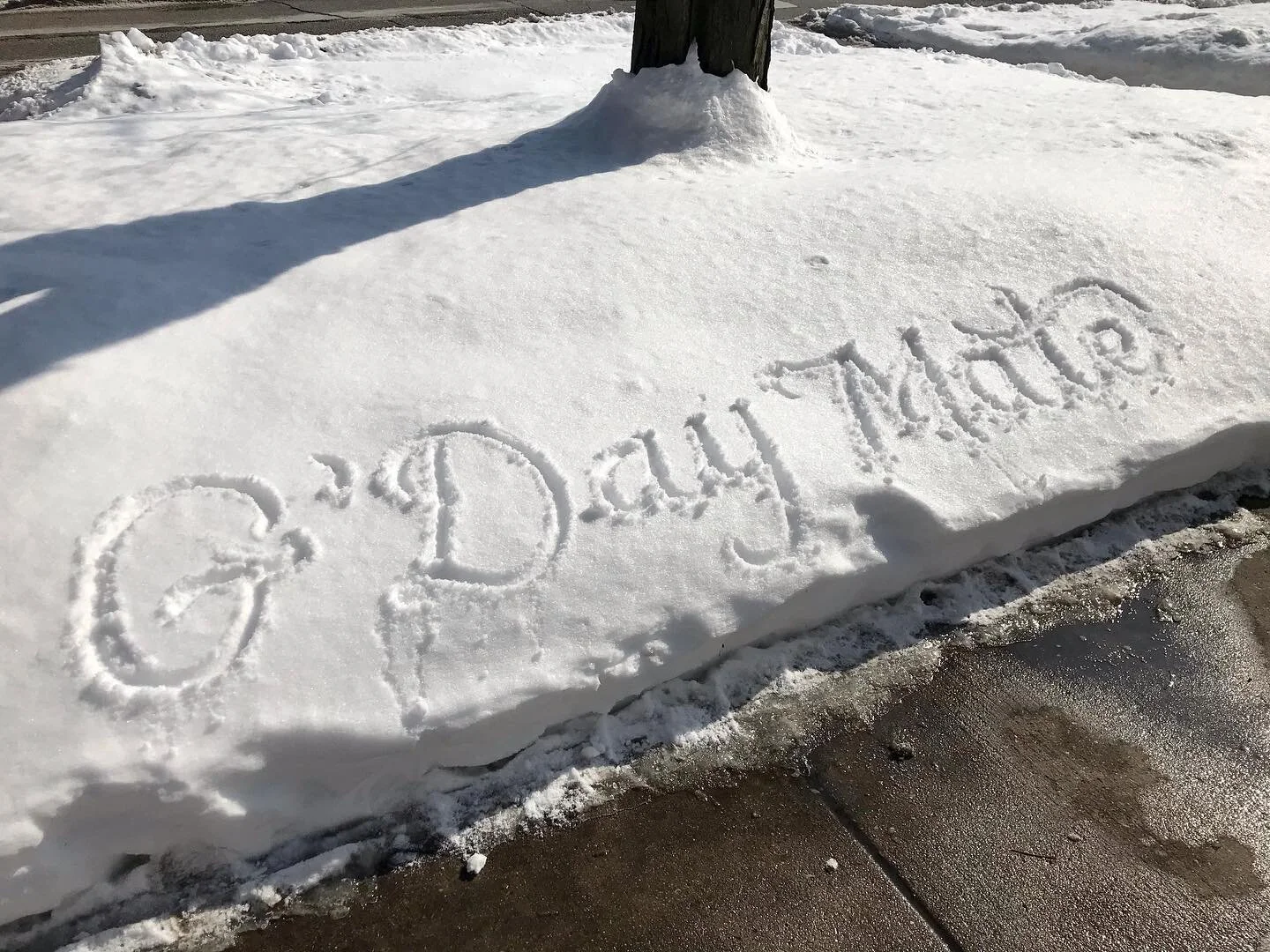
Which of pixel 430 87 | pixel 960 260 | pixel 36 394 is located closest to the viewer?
pixel 36 394

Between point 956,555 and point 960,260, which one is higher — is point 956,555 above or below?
below

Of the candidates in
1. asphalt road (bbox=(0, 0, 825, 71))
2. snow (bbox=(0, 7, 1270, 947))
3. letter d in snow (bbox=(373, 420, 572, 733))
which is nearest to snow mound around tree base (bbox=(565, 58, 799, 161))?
snow (bbox=(0, 7, 1270, 947))

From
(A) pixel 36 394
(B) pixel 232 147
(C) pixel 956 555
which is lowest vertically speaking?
(C) pixel 956 555

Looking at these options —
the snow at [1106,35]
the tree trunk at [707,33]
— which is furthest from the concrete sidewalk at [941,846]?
the snow at [1106,35]

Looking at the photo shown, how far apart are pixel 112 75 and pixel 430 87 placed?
80.3 inches

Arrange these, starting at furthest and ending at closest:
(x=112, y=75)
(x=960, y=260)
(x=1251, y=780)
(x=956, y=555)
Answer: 1. (x=112, y=75)
2. (x=960, y=260)
3. (x=956, y=555)
4. (x=1251, y=780)

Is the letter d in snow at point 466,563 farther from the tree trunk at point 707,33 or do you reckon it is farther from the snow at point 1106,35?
the snow at point 1106,35

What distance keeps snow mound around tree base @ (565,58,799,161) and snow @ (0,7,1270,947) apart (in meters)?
0.02

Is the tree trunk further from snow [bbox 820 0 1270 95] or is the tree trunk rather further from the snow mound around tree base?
snow [bbox 820 0 1270 95]

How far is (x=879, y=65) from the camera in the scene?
6707mm

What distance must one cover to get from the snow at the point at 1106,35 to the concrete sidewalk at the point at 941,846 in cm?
628

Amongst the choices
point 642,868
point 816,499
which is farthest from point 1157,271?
point 642,868

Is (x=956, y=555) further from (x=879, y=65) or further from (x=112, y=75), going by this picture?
(x=112, y=75)

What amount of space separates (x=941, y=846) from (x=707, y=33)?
3624 millimetres
